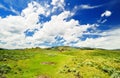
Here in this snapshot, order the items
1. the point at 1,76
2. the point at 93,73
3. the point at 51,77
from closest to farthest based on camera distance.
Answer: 1. the point at 1,76
2. the point at 51,77
3. the point at 93,73

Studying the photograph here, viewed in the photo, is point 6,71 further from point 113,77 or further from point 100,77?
point 113,77

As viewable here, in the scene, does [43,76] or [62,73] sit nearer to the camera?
[43,76]

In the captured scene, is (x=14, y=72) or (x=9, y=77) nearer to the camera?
(x=9, y=77)

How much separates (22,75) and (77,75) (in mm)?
10635

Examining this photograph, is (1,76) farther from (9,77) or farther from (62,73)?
(62,73)

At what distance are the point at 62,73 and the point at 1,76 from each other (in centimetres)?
1219

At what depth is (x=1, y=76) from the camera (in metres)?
34.5

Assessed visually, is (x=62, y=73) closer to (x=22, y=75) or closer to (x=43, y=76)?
(x=43, y=76)

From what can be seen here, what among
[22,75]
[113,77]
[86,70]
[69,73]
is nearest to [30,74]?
[22,75]

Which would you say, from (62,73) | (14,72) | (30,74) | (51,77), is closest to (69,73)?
(62,73)

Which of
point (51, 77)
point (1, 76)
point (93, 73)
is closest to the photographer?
point (1, 76)

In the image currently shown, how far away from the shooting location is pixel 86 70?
137ft

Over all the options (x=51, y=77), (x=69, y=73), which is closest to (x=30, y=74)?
(x=51, y=77)

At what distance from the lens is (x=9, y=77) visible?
1372 inches
